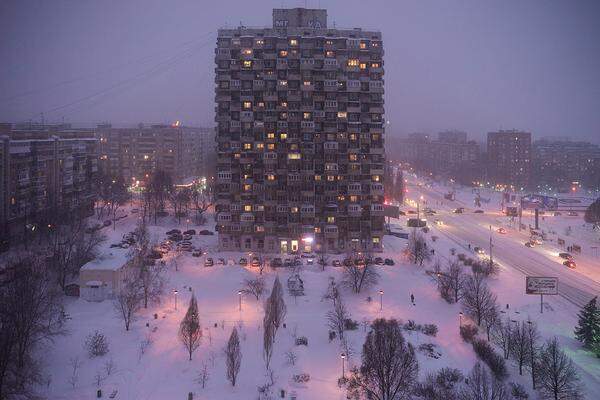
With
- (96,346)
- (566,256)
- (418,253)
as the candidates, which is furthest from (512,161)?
(96,346)

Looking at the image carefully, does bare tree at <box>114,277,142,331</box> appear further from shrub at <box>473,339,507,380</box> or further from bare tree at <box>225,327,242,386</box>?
shrub at <box>473,339,507,380</box>

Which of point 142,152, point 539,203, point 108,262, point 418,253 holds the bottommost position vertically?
point 418,253

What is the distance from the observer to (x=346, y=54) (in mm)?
66375

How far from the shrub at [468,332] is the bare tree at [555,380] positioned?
6.76 metres

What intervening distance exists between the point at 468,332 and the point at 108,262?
34.8m

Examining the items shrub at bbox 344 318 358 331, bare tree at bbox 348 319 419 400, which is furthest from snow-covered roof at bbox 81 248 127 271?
bare tree at bbox 348 319 419 400

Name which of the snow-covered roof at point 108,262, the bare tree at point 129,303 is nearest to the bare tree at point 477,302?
the bare tree at point 129,303

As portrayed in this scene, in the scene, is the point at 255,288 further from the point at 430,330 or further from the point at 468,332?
the point at 468,332

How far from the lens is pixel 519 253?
218ft

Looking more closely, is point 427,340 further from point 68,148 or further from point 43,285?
point 68,148

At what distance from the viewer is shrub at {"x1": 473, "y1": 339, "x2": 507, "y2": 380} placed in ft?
102

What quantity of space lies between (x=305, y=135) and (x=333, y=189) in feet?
28.4

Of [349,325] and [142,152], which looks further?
[142,152]

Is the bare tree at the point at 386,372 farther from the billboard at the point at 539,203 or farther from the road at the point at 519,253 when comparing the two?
the billboard at the point at 539,203
